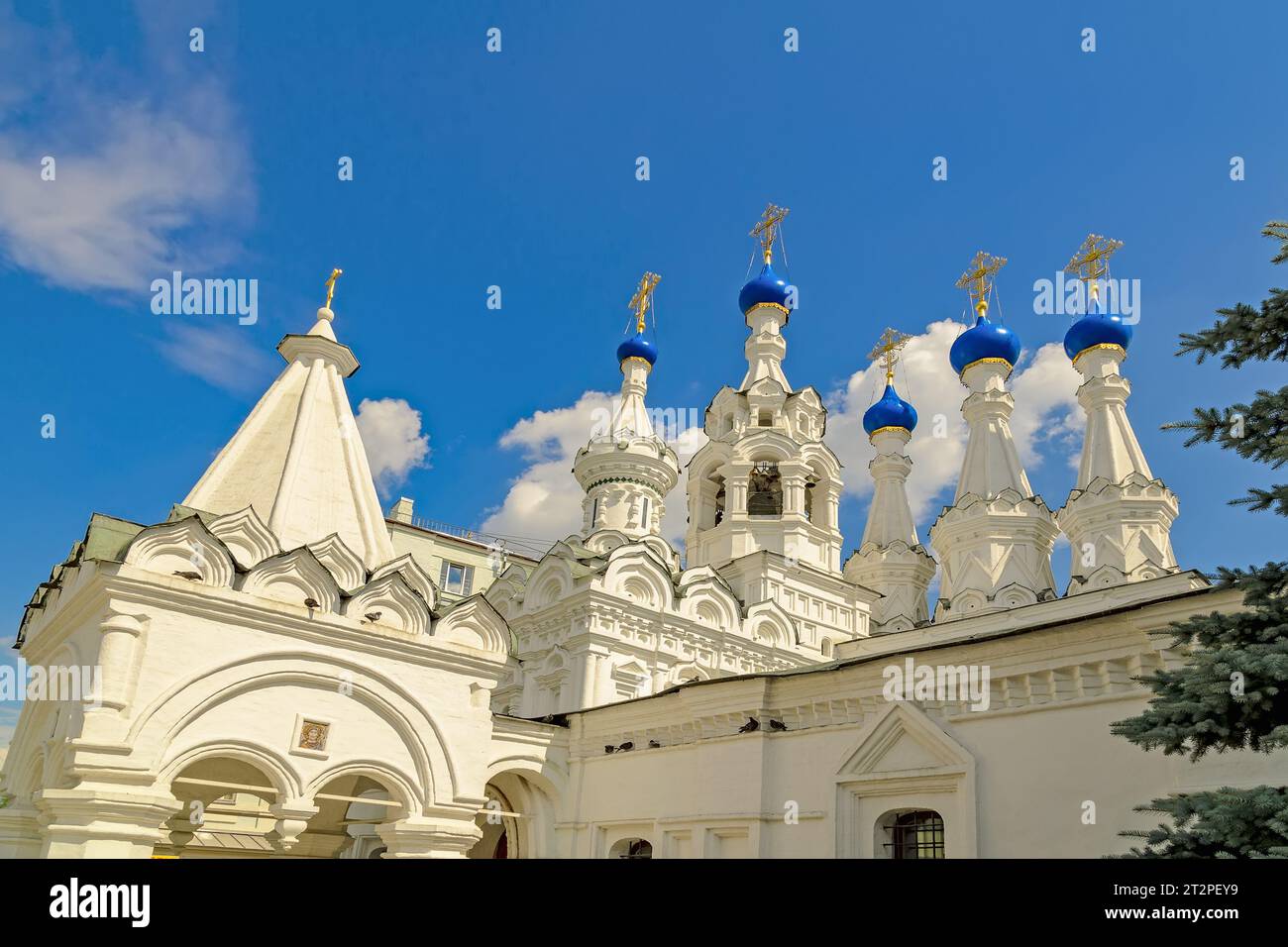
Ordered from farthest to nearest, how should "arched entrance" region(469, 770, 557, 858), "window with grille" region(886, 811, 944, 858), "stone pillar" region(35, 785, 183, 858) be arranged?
"arched entrance" region(469, 770, 557, 858) → "window with grille" region(886, 811, 944, 858) → "stone pillar" region(35, 785, 183, 858)

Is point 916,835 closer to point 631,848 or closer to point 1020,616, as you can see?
point 631,848

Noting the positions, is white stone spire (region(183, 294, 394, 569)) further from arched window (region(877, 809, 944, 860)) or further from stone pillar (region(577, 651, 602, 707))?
arched window (region(877, 809, 944, 860))

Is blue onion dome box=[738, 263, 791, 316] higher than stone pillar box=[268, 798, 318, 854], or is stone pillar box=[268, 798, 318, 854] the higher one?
blue onion dome box=[738, 263, 791, 316]

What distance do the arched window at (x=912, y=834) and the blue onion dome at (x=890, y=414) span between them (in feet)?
73.1

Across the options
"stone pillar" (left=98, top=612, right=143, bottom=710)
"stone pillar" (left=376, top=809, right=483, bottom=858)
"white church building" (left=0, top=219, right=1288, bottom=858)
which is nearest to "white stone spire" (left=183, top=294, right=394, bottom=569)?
"white church building" (left=0, top=219, right=1288, bottom=858)

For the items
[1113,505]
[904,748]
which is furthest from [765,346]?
[904,748]

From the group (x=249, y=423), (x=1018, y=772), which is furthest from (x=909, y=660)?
(x=249, y=423)

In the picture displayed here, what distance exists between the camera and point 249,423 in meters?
12.7

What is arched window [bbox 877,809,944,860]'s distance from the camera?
9.12 meters

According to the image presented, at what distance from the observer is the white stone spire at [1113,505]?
2158 centimetres

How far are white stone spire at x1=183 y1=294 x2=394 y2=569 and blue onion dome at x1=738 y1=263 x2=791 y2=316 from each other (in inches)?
562

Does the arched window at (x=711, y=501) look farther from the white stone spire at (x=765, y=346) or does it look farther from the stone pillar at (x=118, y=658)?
the stone pillar at (x=118, y=658)

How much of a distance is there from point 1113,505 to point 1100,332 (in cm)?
556
